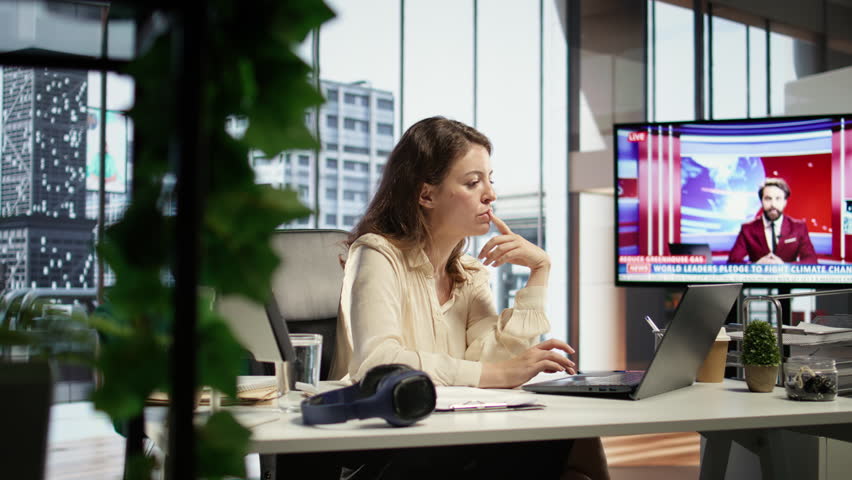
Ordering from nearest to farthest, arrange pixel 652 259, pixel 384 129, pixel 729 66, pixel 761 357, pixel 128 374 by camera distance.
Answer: pixel 128 374 → pixel 761 357 → pixel 652 259 → pixel 384 129 → pixel 729 66

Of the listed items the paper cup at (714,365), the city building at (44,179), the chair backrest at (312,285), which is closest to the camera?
the paper cup at (714,365)

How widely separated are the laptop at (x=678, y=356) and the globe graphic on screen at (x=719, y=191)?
139 centimetres

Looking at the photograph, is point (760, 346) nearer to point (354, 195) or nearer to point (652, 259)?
point (652, 259)

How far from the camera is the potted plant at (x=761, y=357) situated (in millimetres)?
1532

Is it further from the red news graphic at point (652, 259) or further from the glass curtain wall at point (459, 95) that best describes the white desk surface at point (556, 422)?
the glass curtain wall at point (459, 95)

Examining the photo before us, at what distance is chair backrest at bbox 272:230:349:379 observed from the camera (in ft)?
6.66

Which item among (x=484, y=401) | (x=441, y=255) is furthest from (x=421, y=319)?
(x=484, y=401)

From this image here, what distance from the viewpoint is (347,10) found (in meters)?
5.56

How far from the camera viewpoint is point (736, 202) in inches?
114

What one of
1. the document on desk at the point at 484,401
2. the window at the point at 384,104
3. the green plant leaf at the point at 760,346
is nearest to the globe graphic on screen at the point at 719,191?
the green plant leaf at the point at 760,346

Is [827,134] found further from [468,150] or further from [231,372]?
[231,372]

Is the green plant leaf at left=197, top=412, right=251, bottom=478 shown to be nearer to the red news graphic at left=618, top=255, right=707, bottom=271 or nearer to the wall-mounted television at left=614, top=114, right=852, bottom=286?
the wall-mounted television at left=614, top=114, right=852, bottom=286

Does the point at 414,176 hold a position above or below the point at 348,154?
below

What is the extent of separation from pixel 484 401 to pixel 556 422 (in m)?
0.18
